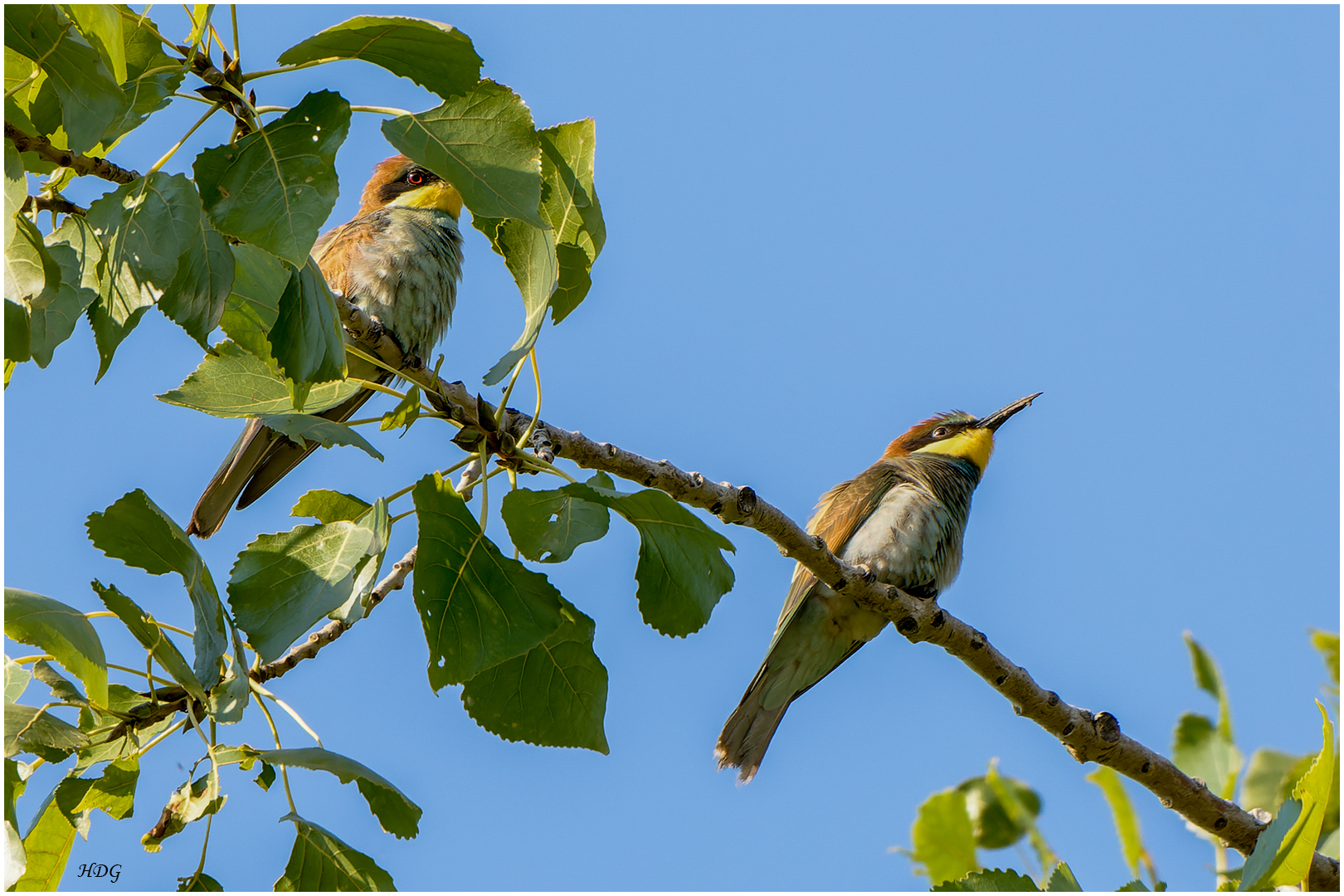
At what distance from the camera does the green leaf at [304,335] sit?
6.53ft

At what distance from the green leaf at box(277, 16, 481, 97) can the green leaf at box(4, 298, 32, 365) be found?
0.68 meters

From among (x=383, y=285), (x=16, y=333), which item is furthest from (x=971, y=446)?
(x=16, y=333)

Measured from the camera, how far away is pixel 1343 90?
10.3ft

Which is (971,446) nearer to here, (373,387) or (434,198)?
(434,198)

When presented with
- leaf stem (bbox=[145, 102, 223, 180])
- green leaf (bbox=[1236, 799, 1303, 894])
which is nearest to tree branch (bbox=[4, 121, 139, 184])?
leaf stem (bbox=[145, 102, 223, 180])

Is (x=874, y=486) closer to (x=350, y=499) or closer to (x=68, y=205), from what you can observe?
(x=350, y=499)

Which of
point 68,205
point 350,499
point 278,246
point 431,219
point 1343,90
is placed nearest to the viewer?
point 278,246

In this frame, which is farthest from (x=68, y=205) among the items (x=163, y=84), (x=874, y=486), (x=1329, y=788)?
(x=874, y=486)

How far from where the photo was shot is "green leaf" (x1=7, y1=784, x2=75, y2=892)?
7.89ft

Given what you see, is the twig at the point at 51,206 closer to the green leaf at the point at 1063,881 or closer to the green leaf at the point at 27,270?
the green leaf at the point at 27,270

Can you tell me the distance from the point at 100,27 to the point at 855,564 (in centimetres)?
439

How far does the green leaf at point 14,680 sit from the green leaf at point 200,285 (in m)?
0.93

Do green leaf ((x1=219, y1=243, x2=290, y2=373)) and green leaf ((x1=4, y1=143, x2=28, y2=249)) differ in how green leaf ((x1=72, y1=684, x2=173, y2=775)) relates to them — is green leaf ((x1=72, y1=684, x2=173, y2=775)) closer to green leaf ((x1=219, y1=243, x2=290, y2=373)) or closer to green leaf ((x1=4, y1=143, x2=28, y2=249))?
green leaf ((x1=219, y1=243, x2=290, y2=373))

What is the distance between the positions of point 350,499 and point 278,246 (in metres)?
0.76
